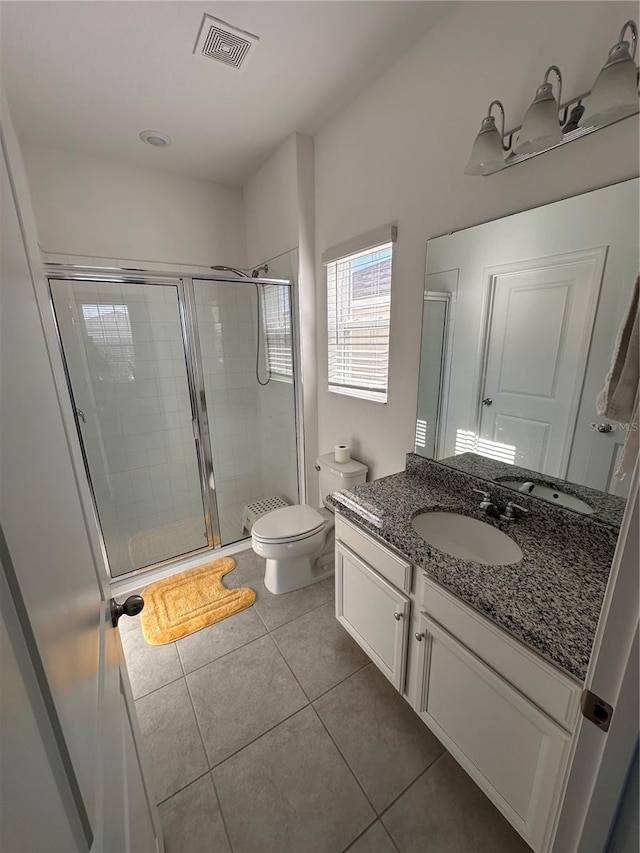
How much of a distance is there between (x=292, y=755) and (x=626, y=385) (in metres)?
1.62

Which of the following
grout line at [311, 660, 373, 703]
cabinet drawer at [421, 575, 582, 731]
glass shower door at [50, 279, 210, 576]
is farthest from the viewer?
glass shower door at [50, 279, 210, 576]

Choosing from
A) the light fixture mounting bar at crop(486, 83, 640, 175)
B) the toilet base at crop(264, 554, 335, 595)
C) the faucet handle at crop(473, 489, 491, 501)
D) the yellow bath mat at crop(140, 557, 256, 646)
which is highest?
the light fixture mounting bar at crop(486, 83, 640, 175)

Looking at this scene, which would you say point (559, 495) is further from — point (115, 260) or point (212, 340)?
point (115, 260)

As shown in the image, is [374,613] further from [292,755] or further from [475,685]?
[292,755]

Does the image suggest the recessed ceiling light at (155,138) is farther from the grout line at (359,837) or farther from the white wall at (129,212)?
the grout line at (359,837)

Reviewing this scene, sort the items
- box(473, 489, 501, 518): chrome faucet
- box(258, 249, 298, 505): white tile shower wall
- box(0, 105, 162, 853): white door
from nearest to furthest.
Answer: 1. box(0, 105, 162, 853): white door
2. box(473, 489, 501, 518): chrome faucet
3. box(258, 249, 298, 505): white tile shower wall

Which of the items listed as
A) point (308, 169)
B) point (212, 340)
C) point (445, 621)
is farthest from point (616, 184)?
point (212, 340)

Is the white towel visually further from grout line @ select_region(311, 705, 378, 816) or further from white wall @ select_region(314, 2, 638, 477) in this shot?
grout line @ select_region(311, 705, 378, 816)

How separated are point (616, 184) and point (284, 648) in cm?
221

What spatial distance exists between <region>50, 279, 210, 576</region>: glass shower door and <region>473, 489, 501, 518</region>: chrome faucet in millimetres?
1995

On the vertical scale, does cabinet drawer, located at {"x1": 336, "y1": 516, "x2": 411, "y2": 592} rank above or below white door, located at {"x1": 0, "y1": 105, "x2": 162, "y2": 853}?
below

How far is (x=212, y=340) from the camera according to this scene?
268cm

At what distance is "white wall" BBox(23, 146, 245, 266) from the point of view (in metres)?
2.16

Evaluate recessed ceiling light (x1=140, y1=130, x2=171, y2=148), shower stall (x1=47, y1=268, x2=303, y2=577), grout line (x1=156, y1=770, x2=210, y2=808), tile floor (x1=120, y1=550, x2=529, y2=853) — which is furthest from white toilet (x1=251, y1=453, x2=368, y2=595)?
recessed ceiling light (x1=140, y1=130, x2=171, y2=148)
